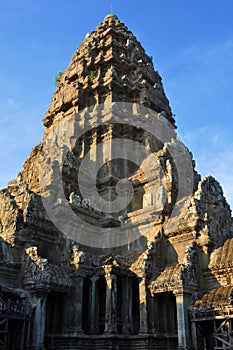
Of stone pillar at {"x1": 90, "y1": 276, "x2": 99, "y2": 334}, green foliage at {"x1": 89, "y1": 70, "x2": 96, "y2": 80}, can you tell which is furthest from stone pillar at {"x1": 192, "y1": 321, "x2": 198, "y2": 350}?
green foliage at {"x1": 89, "y1": 70, "x2": 96, "y2": 80}

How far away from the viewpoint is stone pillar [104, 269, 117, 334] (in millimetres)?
19500

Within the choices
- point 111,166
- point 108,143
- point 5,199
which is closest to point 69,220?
point 5,199

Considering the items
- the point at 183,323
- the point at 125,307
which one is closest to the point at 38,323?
the point at 125,307

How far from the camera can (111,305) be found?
19812 mm

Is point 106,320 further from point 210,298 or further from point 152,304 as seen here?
point 210,298

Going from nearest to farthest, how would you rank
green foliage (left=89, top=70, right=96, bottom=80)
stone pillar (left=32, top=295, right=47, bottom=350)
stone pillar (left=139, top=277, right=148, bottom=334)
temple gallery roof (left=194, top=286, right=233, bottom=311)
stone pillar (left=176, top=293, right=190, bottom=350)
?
A: temple gallery roof (left=194, top=286, right=233, bottom=311), stone pillar (left=176, top=293, right=190, bottom=350), stone pillar (left=32, top=295, right=47, bottom=350), stone pillar (left=139, top=277, right=148, bottom=334), green foliage (left=89, top=70, right=96, bottom=80)

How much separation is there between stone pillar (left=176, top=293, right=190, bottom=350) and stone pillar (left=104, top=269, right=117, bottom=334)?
3463mm

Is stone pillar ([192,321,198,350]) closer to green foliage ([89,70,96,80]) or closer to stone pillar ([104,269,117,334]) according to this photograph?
stone pillar ([104,269,117,334])

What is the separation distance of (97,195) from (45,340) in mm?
10246

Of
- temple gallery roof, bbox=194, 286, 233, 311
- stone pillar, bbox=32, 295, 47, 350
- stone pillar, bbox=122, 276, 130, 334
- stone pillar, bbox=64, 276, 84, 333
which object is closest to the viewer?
temple gallery roof, bbox=194, 286, 233, 311

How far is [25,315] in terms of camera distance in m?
17.4

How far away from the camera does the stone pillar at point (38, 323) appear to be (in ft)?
58.5

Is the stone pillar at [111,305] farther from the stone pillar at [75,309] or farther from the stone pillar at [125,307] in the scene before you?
the stone pillar at [75,309]

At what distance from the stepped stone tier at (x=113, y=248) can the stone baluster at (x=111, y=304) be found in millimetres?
50
